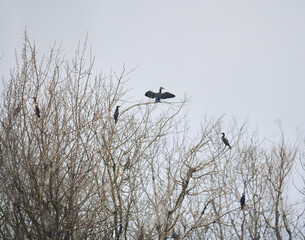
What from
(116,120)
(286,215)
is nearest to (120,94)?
(116,120)

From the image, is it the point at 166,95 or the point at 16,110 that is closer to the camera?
the point at 16,110

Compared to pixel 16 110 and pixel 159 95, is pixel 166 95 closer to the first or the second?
pixel 159 95

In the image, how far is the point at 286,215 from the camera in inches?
431

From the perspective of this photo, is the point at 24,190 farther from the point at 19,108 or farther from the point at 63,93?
the point at 63,93

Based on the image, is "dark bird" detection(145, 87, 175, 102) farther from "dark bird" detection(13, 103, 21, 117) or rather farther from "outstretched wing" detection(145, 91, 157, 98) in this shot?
"dark bird" detection(13, 103, 21, 117)

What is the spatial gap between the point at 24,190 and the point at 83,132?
1.16m

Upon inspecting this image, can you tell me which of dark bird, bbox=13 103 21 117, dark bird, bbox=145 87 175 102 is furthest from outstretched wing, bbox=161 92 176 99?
dark bird, bbox=13 103 21 117

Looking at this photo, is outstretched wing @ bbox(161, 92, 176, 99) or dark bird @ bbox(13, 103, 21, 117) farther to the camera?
outstretched wing @ bbox(161, 92, 176, 99)

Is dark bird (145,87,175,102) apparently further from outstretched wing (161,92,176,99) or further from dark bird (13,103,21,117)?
dark bird (13,103,21,117)

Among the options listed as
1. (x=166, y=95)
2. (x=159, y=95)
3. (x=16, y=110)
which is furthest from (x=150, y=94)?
(x=16, y=110)

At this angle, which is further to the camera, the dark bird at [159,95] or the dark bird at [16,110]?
the dark bird at [159,95]

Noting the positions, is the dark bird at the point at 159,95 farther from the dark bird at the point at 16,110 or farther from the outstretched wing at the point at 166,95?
the dark bird at the point at 16,110

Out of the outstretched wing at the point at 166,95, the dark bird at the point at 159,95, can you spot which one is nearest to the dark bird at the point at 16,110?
the dark bird at the point at 159,95

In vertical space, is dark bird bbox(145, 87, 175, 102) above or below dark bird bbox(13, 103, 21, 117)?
above
